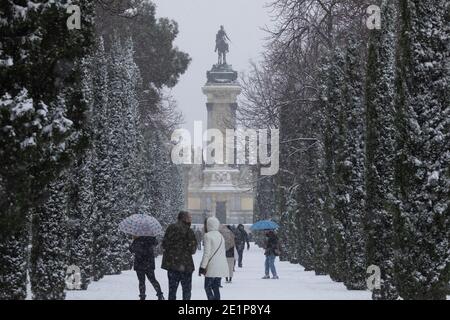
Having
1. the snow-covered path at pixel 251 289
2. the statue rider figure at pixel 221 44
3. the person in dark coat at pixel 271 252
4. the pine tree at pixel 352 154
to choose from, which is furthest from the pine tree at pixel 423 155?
the statue rider figure at pixel 221 44

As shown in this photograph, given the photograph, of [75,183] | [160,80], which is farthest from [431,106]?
[160,80]

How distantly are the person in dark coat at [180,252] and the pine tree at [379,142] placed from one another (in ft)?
17.8

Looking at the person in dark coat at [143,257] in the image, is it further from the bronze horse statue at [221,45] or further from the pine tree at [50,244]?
the bronze horse statue at [221,45]

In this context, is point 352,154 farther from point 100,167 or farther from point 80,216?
point 100,167

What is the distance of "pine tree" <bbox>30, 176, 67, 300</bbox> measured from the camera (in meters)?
18.3

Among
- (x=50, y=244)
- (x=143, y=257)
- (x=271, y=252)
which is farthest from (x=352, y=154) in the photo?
(x=50, y=244)

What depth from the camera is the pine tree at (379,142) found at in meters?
20.0

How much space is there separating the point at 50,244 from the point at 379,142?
7243 mm

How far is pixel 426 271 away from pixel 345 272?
7.43 m

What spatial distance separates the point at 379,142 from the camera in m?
20.2

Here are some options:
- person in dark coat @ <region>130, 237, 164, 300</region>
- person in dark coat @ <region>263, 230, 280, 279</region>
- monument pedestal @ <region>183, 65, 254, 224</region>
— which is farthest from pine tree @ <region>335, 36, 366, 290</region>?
Answer: monument pedestal @ <region>183, 65, 254, 224</region>

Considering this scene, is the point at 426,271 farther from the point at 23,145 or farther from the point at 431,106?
the point at 23,145

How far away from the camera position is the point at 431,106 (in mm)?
16578

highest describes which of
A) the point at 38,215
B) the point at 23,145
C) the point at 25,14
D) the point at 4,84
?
the point at 25,14
